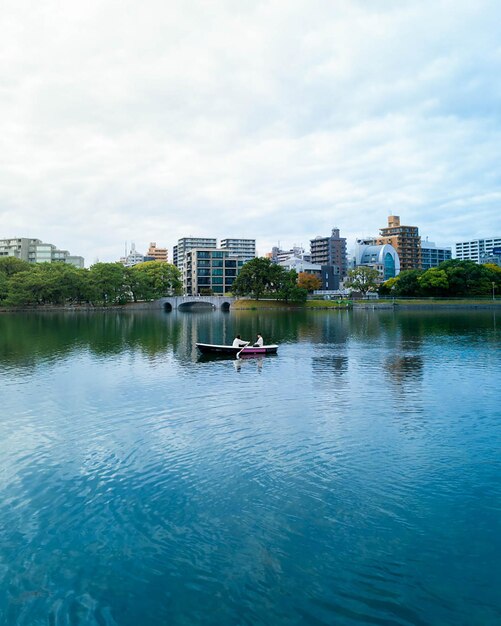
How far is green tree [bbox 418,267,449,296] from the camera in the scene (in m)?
128

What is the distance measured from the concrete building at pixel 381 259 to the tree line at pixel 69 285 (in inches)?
3420

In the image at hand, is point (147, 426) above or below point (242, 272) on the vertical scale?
below

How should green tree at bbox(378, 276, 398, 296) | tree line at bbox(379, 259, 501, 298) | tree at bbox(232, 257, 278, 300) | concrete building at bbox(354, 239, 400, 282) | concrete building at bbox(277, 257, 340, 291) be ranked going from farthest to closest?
concrete building at bbox(354, 239, 400, 282)
concrete building at bbox(277, 257, 340, 291)
green tree at bbox(378, 276, 398, 296)
tree at bbox(232, 257, 278, 300)
tree line at bbox(379, 259, 501, 298)

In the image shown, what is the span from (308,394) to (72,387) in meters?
14.7

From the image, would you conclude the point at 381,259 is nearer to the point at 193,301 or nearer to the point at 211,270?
the point at 211,270

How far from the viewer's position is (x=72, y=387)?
29.3 m

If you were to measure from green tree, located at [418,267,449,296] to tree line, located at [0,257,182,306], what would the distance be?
7850cm

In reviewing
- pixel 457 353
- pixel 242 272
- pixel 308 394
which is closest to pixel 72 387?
pixel 308 394

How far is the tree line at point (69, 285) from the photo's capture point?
118 m

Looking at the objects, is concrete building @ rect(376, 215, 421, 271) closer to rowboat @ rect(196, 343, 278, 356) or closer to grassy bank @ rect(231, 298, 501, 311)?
grassy bank @ rect(231, 298, 501, 311)

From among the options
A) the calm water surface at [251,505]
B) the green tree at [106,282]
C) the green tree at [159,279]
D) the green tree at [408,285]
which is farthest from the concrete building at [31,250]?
the calm water surface at [251,505]

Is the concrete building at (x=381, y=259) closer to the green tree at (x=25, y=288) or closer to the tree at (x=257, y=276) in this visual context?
the tree at (x=257, y=276)

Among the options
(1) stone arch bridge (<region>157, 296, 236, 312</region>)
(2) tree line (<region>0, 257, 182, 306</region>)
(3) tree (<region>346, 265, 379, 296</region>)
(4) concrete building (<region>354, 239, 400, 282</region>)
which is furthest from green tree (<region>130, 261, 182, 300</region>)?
(4) concrete building (<region>354, 239, 400, 282</region>)

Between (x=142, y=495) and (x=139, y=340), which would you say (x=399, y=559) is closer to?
(x=142, y=495)
